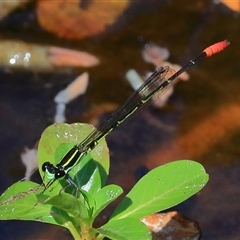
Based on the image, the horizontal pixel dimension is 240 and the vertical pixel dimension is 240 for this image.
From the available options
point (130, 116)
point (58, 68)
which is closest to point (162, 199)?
point (130, 116)

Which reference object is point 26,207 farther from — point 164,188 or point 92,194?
point 164,188

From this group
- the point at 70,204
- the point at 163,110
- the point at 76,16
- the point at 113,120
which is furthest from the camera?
the point at 76,16

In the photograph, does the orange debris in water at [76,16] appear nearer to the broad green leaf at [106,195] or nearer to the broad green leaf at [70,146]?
the broad green leaf at [70,146]

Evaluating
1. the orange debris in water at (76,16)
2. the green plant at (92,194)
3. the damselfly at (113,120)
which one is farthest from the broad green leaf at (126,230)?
the orange debris in water at (76,16)

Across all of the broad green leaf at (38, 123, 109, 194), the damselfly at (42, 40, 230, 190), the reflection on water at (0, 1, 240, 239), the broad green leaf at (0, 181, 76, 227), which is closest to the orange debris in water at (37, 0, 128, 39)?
the reflection on water at (0, 1, 240, 239)

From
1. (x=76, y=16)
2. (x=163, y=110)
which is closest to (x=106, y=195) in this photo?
(x=163, y=110)
